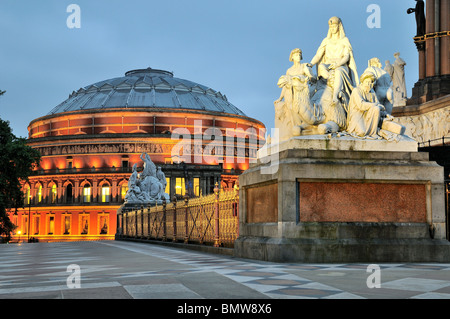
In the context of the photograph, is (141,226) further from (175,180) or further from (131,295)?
(175,180)

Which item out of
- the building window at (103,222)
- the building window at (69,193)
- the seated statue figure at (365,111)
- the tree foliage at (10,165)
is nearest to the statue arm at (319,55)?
the seated statue figure at (365,111)

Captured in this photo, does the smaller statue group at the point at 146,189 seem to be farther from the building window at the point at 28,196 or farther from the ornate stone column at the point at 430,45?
the building window at the point at 28,196

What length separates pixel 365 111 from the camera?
1373cm

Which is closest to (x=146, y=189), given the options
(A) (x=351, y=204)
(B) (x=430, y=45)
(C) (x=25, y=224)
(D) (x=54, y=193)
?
(B) (x=430, y=45)

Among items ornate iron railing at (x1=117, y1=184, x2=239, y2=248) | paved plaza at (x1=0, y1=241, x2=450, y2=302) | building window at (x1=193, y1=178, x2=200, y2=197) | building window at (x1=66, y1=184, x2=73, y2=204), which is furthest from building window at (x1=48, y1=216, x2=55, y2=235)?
paved plaza at (x1=0, y1=241, x2=450, y2=302)

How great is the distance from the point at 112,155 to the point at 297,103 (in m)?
96.3

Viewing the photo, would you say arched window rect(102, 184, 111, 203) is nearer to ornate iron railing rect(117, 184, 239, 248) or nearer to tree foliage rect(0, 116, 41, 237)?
tree foliage rect(0, 116, 41, 237)

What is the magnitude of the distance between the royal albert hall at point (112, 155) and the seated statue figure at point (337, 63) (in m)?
84.1

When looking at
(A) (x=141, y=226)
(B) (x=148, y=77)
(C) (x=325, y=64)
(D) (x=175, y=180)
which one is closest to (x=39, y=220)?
(D) (x=175, y=180)

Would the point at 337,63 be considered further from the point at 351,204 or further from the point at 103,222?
the point at 103,222

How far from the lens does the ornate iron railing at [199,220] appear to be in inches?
662

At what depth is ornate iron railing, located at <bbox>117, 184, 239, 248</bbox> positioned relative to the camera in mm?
16812

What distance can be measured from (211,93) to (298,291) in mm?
124145
